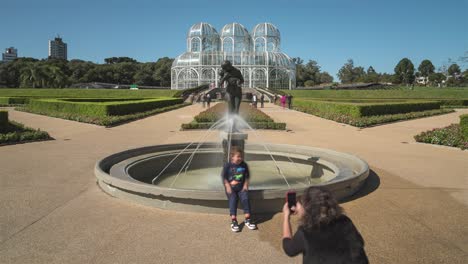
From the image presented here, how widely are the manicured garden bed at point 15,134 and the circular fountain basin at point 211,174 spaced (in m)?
5.52

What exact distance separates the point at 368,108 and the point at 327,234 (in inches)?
790

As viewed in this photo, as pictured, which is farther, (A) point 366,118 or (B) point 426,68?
(B) point 426,68

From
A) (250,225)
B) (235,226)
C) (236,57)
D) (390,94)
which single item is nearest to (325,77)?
(236,57)

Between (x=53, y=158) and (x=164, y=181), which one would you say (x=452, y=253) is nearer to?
(x=164, y=181)

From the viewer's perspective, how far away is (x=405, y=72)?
10288 centimetres

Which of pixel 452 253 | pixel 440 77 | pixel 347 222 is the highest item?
pixel 440 77

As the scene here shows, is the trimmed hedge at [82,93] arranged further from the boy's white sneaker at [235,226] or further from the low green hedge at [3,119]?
the boy's white sneaker at [235,226]

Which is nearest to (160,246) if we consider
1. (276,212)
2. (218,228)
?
(218,228)

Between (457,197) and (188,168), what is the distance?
220 inches

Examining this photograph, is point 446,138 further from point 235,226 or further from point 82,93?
point 82,93

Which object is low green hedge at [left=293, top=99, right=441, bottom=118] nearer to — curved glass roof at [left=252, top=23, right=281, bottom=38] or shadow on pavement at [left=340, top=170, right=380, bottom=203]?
shadow on pavement at [left=340, top=170, right=380, bottom=203]

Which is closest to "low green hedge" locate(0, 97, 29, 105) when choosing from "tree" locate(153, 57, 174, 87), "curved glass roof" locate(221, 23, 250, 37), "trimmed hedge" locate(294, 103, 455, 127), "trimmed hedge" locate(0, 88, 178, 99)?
"trimmed hedge" locate(0, 88, 178, 99)

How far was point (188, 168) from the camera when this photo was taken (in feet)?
29.9

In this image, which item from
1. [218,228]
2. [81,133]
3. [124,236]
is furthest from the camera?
[81,133]
